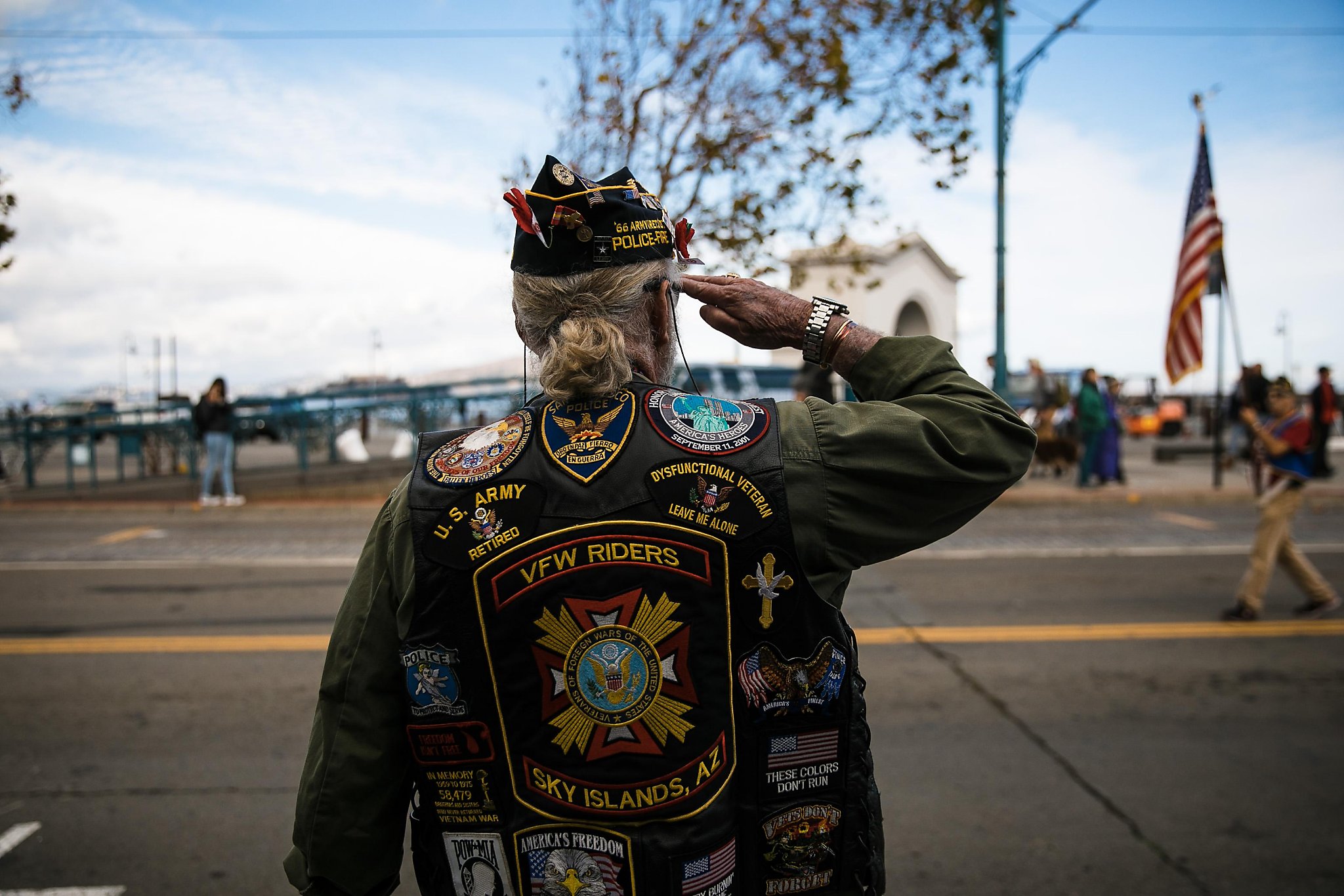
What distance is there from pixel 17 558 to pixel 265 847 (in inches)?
315

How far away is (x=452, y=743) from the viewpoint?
1.45 m

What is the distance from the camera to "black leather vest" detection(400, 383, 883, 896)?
138 cm

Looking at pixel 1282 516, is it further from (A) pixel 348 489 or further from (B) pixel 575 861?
(A) pixel 348 489

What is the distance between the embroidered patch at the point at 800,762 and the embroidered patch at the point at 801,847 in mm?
43

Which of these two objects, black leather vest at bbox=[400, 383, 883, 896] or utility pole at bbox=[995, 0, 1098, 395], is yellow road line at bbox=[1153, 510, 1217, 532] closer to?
utility pole at bbox=[995, 0, 1098, 395]

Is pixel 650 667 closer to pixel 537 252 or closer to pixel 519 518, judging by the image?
pixel 519 518

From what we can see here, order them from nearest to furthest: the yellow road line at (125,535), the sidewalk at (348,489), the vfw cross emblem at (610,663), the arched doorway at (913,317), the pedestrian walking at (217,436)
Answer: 1. the vfw cross emblem at (610,663)
2. the yellow road line at (125,535)
3. the pedestrian walking at (217,436)
4. the sidewalk at (348,489)
5. the arched doorway at (913,317)

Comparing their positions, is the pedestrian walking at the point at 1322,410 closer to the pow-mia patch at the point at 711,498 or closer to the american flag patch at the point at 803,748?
the american flag patch at the point at 803,748

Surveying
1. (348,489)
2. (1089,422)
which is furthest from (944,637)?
→ (348,489)

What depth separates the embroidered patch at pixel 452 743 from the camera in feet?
4.73

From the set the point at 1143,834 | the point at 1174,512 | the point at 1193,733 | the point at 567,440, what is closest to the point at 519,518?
the point at 567,440

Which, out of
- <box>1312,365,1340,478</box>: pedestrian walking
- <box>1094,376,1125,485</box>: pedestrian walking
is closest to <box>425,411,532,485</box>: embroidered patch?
<box>1094,376,1125,485</box>: pedestrian walking

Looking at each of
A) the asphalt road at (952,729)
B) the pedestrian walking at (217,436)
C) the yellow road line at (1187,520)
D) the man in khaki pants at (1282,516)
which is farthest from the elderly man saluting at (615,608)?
the pedestrian walking at (217,436)

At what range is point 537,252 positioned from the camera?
4.92 feet
